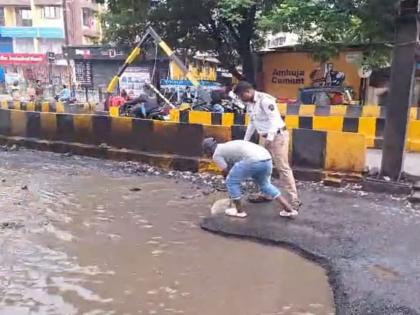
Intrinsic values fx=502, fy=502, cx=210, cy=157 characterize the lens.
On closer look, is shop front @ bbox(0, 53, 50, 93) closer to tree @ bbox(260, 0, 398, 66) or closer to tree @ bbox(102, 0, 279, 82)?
tree @ bbox(102, 0, 279, 82)

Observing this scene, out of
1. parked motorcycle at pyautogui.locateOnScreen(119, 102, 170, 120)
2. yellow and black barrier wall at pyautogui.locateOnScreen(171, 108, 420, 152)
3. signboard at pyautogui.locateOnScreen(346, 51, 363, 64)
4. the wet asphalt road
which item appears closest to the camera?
the wet asphalt road

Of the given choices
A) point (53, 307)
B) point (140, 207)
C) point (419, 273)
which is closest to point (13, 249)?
point (53, 307)

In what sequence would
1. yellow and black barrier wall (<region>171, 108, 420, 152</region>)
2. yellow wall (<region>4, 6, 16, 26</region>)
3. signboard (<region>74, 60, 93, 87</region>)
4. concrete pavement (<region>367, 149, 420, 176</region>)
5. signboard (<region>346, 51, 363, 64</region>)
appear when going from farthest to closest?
yellow wall (<region>4, 6, 16, 26</region>) < signboard (<region>74, 60, 93, 87</region>) < signboard (<region>346, 51, 363, 64</region>) < yellow and black barrier wall (<region>171, 108, 420, 152</region>) < concrete pavement (<region>367, 149, 420, 176</region>)

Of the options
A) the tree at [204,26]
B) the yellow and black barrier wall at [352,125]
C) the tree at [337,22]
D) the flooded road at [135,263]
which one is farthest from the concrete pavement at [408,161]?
the tree at [204,26]

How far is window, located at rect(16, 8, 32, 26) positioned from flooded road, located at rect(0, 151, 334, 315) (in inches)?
1933

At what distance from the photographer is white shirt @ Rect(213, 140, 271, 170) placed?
203 inches

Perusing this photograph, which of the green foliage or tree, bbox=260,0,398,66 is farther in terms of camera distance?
the green foliage

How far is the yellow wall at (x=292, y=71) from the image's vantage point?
57.1ft

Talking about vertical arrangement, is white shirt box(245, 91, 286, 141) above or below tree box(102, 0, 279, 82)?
below

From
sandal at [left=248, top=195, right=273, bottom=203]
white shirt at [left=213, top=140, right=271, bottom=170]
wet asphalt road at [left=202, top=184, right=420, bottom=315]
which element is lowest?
wet asphalt road at [left=202, top=184, right=420, bottom=315]

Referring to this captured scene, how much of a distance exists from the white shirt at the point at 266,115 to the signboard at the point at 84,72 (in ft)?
85.9

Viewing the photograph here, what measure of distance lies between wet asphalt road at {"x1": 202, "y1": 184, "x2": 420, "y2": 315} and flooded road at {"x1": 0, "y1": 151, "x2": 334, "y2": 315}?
16 cm

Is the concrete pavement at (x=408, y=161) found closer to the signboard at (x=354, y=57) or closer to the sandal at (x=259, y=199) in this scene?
the sandal at (x=259, y=199)

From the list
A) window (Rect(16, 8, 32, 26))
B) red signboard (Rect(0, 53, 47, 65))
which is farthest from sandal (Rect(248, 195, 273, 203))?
window (Rect(16, 8, 32, 26))
